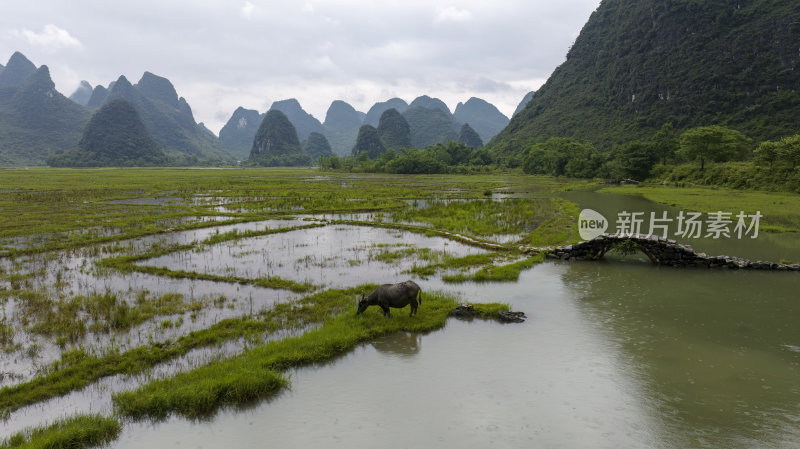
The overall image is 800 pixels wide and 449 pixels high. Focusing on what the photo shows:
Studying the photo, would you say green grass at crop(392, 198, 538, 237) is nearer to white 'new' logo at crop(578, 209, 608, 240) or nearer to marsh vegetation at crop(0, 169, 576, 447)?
marsh vegetation at crop(0, 169, 576, 447)

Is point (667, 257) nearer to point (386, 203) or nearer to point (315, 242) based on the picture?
point (315, 242)

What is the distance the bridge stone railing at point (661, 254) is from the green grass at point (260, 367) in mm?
6842

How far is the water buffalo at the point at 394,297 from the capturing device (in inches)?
342

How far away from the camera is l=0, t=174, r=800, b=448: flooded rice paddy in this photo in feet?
17.0

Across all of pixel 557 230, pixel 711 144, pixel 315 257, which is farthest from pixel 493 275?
pixel 711 144

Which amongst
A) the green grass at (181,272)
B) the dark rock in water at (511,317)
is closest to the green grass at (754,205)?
the dark rock in water at (511,317)

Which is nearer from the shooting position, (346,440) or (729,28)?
(346,440)

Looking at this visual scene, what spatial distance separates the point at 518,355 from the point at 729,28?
130598 mm

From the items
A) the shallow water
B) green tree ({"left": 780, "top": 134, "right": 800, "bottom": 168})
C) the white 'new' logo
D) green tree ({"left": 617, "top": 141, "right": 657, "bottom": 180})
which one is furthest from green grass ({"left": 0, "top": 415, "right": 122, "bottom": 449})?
green tree ({"left": 617, "top": 141, "right": 657, "bottom": 180})

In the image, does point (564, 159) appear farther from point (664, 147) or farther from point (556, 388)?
point (556, 388)

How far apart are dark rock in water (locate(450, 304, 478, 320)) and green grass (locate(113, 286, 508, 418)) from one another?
5.9 inches

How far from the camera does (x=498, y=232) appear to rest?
20.0 meters

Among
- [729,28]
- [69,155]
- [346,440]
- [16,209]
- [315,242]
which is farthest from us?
[69,155]

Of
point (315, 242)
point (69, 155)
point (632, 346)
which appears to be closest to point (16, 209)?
point (315, 242)
